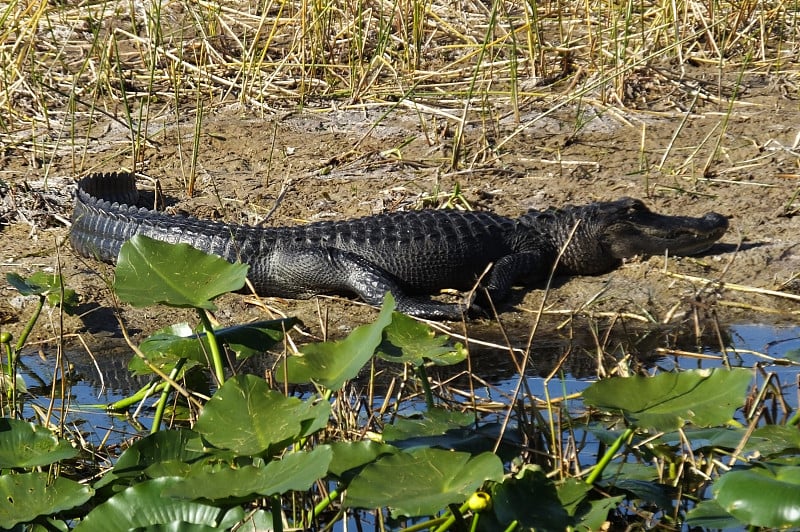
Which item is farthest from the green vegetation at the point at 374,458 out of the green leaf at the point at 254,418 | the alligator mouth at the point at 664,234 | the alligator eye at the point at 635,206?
the alligator eye at the point at 635,206

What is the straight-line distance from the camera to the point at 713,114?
22.3 feet

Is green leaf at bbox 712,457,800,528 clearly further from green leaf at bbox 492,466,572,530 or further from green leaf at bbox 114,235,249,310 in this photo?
green leaf at bbox 114,235,249,310

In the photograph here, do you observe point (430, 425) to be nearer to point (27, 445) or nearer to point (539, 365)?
point (27, 445)

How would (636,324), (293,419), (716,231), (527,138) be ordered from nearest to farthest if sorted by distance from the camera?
(293,419), (636,324), (716,231), (527,138)

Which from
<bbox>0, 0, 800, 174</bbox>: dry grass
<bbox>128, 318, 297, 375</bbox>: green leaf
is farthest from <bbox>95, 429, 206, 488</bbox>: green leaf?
<bbox>0, 0, 800, 174</bbox>: dry grass

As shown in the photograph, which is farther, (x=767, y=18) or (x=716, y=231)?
(x=767, y=18)

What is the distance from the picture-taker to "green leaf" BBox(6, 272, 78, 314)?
3.77 metres

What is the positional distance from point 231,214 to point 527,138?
6.09 feet

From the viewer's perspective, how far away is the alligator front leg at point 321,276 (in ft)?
17.6

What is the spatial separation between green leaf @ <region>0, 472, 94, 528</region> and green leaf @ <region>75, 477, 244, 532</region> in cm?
9

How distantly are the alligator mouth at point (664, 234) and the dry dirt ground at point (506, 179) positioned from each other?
0.29 ft

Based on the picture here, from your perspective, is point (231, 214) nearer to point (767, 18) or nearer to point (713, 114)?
point (713, 114)

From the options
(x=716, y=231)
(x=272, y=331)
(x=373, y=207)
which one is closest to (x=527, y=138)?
(x=373, y=207)

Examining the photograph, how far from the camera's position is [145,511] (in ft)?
7.86
